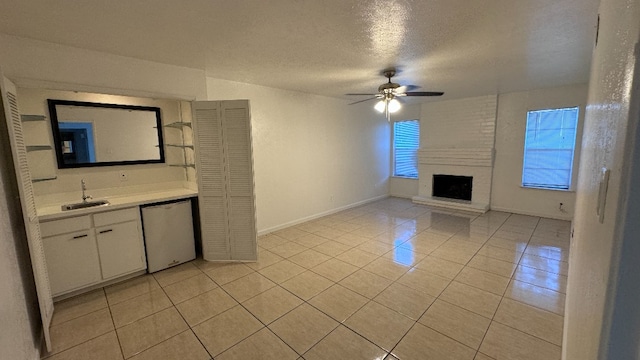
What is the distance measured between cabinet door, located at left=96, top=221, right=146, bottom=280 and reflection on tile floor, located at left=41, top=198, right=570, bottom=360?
0.62 feet

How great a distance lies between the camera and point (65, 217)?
250 cm

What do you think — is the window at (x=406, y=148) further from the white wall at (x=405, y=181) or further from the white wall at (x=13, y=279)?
the white wall at (x=13, y=279)

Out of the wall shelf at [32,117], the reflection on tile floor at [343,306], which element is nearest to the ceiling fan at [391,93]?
the reflection on tile floor at [343,306]

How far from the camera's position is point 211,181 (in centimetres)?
332

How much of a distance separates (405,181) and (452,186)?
1.23 meters

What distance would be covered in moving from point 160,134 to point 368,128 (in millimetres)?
4471

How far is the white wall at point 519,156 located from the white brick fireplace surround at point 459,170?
0.19 metres

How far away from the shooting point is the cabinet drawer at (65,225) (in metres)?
2.41

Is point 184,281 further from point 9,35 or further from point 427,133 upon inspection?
point 427,133

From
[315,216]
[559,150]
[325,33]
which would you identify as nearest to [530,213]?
[559,150]

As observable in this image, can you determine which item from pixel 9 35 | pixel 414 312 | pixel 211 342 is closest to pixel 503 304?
pixel 414 312

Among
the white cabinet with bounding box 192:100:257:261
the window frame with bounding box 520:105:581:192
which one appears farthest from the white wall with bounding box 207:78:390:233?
the window frame with bounding box 520:105:581:192

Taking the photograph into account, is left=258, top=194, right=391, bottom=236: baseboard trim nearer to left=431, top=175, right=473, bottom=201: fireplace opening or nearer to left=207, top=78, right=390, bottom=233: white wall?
left=207, top=78, right=390, bottom=233: white wall

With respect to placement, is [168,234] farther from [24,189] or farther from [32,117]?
[32,117]
